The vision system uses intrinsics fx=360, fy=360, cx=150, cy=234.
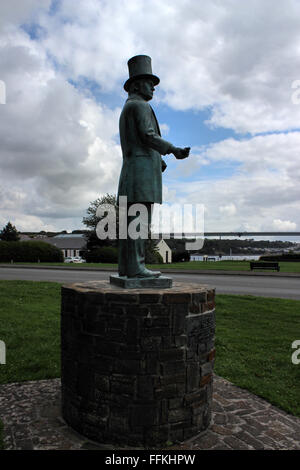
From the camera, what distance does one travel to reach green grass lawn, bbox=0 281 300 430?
5500mm

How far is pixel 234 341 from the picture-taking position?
7594mm

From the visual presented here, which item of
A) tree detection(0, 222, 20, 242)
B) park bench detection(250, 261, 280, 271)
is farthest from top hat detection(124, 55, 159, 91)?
tree detection(0, 222, 20, 242)

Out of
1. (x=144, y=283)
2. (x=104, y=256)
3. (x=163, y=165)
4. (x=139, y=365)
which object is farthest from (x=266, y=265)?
(x=139, y=365)

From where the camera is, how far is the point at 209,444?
371 cm

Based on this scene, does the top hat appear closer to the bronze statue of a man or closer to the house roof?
the bronze statue of a man

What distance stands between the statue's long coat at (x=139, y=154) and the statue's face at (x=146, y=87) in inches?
2.7

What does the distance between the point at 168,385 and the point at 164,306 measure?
2.66ft

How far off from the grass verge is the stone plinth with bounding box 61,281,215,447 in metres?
1.71

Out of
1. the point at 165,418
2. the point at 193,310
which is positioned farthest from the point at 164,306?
the point at 165,418

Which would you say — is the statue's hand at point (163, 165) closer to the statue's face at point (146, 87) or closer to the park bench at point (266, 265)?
the statue's face at point (146, 87)

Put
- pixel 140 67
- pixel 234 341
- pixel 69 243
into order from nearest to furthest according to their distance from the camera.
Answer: pixel 140 67 < pixel 234 341 < pixel 69 243

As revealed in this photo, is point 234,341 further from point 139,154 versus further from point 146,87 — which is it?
point 146,87

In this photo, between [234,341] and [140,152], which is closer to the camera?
[140,152]
